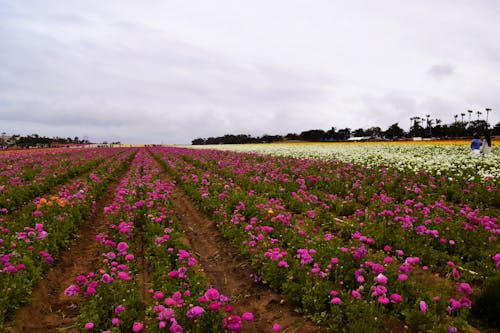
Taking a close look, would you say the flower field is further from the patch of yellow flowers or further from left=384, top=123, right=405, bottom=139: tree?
left=384, top=123, right=405, bottom=139: tree

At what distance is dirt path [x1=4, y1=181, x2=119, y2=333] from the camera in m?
4.24

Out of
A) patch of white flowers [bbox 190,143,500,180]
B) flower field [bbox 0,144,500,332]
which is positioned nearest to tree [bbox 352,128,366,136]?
patch of white flowers [bbox 190,143,500,180]

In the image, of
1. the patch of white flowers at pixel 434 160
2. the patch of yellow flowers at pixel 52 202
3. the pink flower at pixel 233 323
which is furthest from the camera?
the patch of white flowers at pixel 434 160

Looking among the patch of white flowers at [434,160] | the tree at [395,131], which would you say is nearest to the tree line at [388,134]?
the tree at [395,131]

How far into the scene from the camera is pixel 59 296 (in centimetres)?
505

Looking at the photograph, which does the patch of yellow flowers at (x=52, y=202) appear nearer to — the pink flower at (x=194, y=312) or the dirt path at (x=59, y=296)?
the dirt path at (x=59, y=296)

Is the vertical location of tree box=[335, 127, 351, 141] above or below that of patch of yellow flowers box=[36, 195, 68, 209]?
above

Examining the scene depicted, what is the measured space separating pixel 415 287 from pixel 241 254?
3298 millimetres

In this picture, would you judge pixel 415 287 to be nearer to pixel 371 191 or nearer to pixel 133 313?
pixel 133 313

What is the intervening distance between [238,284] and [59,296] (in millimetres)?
3007

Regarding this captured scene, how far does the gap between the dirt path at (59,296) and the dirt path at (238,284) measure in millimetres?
2250

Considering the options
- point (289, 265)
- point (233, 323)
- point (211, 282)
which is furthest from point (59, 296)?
point (289, 265)

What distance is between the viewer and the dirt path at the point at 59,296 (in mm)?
4242

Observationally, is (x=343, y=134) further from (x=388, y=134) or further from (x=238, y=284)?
(x=238, y=284)
